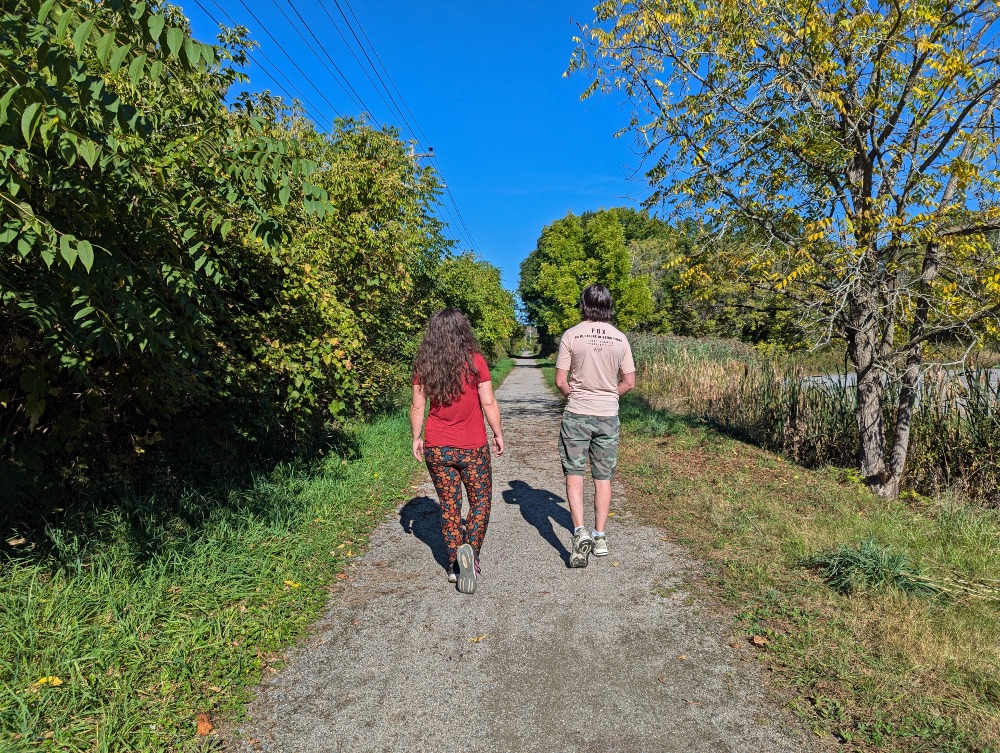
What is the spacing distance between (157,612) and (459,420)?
2.06 m

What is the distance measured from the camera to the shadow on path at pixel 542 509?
4.86m

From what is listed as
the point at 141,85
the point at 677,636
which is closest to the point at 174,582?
the point at 677,636

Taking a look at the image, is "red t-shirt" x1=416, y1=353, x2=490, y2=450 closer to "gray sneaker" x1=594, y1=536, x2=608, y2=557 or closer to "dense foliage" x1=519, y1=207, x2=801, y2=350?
"gray sneaker" x1=594, y1=536, x2=608, y2=557

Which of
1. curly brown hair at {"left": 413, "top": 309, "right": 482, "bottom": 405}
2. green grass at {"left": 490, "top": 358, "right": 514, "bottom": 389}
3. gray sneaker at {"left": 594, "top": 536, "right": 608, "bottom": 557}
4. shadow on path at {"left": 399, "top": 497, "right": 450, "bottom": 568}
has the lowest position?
shadow on path at {"left": 399, "top": 497, "right": 450, "bottom": 568}

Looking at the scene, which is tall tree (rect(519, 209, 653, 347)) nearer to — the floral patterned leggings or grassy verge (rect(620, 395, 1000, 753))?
grassy verge (rect(620, 395, 1000, 753))

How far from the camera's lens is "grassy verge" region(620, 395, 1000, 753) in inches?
95.0

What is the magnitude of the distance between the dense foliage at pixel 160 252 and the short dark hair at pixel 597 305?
214 centimetres

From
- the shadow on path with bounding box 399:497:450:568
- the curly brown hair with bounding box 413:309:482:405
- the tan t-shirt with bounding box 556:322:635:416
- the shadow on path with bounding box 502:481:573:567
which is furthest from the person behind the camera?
the shadow on path with bounding box 502:481:573:567

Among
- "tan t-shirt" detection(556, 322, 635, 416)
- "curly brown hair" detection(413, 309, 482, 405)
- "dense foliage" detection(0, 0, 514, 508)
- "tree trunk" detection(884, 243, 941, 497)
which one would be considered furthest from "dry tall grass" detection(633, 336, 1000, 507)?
"dense foliage" detection(0, 0, 514, 508)

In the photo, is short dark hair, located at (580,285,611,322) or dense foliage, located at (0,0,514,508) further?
short dark hair, located at (580,285,611,322)

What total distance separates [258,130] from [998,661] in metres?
4.19

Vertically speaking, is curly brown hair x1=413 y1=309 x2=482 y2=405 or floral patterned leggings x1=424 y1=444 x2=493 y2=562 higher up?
curly brown hair x1=413 y1=309 x2=482 y2=405

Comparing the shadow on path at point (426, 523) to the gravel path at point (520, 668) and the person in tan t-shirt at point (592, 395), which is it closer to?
the gravel path at point (520, 668)

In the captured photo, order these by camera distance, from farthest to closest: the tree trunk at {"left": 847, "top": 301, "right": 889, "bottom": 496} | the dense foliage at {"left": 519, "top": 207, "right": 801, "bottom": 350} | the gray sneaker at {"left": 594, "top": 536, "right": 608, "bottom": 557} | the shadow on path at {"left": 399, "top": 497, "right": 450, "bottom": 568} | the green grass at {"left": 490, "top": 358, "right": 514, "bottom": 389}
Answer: the green grass at {"left": 490, "top": 358, "right": 514, "bottom": 389}
the dense foliage at {"left": 519, "top": 207, "right": 801, "bottom": 350}
the tree trunk at {"left": 847, "top": 301, "right": 889, "bottom": 496}
the shadow on path at {"left": 399, "top": 497, "right": 450, "bottom": 568}
the gray sneaker at {"left": 594, "top": 536, "right": 608, "bottom": 557}
